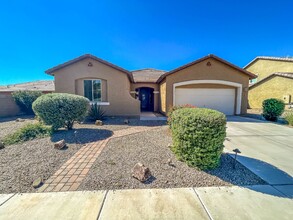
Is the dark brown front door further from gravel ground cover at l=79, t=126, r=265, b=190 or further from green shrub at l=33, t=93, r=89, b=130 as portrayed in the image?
gravel ground cover at l=79, t=126, r=265, b=190

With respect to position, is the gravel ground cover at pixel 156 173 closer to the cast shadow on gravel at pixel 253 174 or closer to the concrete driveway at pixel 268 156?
the cast shadow on gravel at pixel 253 174

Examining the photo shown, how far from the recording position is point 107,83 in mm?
11625

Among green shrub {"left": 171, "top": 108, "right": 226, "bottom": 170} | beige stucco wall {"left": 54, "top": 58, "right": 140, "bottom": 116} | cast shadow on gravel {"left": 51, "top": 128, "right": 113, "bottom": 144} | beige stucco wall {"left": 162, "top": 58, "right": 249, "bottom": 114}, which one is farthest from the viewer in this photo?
beige stucco wall {"left": 162, "top": 58, "right": 249, "bottom": 114}

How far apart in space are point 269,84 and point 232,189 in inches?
793

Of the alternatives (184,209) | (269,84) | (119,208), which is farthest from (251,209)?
(269,84)

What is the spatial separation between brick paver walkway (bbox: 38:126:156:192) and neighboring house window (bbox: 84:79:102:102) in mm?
6985

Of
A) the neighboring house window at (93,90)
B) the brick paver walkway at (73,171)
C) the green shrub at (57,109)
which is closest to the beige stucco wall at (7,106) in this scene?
the neighboring house window at (93,90)

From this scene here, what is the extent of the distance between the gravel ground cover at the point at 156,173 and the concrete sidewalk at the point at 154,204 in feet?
0.69

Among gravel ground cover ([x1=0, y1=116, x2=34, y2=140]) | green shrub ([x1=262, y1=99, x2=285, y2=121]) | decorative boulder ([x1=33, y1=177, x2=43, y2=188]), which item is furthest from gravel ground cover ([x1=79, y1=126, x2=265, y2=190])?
green shrub ([x1=262, y1=99, x2=285, y2=121])

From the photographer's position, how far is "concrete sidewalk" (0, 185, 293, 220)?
2565 mm

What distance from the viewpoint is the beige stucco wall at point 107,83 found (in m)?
11.3

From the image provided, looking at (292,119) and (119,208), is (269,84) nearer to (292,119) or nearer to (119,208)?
(292,119)

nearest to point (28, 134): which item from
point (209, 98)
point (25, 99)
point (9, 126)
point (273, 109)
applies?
point (9, 126)

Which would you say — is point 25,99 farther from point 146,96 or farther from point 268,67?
point 268,67
